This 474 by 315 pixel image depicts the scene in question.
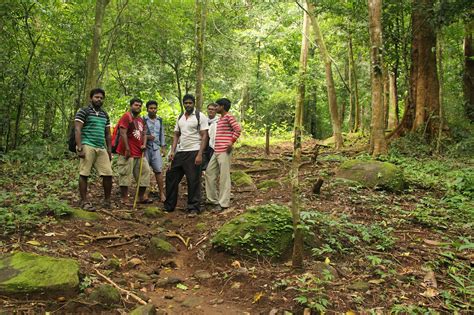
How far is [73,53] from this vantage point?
12.9 meters

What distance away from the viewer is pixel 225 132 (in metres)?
7.35

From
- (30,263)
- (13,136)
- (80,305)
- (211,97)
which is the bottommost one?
(80,305)

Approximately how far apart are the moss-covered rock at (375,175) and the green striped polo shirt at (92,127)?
16.2ft

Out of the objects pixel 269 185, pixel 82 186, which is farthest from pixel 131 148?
pixel 269 185

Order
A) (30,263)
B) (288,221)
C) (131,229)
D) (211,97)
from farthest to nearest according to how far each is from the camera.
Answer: (211,97) < (131,229) < (288,221) < (30,263)

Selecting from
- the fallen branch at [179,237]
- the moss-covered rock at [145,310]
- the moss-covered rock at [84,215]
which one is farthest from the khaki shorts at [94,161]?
the moss-covered rock at [145,310]

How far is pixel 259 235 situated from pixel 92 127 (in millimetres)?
3703

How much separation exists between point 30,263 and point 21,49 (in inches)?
410

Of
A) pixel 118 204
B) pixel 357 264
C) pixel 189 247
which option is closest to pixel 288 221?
pixel 357 264

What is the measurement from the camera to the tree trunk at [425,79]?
12539 mm

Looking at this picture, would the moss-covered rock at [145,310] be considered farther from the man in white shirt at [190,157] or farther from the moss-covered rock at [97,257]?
the man in white shirt at [190,157]

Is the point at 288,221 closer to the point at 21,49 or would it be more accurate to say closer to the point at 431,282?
the point at 431,282

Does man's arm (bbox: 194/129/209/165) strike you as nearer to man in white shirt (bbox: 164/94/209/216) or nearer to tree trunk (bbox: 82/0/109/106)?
man in white shirt (bbox: 164/94/209/216)

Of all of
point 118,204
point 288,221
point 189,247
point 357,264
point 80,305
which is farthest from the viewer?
point 118,204
